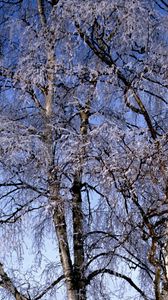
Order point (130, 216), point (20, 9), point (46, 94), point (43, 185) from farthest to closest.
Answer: point (20, 9)
point (46, 94)
point (43, 185)
point (130, 216)

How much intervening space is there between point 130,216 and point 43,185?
53.8 inches

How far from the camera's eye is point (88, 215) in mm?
6742

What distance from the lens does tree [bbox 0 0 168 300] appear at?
18.7 ft

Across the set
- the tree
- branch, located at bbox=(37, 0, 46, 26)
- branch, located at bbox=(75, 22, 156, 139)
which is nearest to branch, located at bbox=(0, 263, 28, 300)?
the tree

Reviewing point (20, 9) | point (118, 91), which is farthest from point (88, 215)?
point (20, 9)

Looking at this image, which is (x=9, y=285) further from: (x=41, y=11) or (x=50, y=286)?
(x=41, y=11)

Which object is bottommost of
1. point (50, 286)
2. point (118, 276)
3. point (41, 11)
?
point (50, 286)

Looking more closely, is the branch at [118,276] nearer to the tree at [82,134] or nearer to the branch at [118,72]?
the tree at [82,134]

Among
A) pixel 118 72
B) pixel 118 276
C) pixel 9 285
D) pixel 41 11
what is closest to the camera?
pixel 118 72

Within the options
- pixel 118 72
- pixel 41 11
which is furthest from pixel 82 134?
A: pixel 41 11

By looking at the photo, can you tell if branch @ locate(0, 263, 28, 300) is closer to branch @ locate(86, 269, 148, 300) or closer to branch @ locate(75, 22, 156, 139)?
branch @ locate(86, 269, 148, 300)

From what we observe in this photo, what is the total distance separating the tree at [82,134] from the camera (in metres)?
5.71

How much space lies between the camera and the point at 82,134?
21.5 feet

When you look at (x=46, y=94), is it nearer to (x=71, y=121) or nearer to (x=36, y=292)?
(x=71, y=121)
